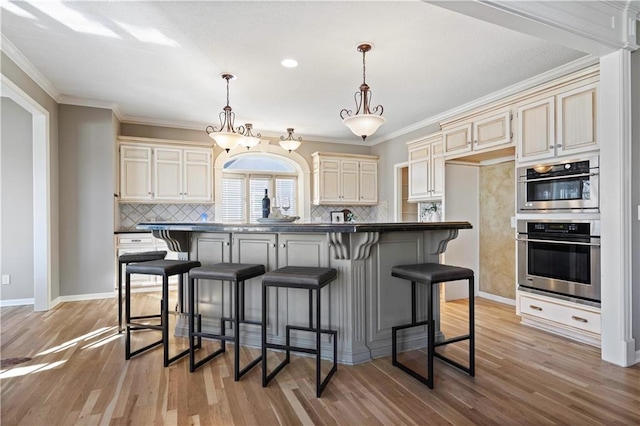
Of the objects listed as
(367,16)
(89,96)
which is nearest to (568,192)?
(367,16)

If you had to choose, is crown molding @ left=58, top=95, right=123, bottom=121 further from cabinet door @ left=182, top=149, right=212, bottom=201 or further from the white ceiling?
cabinet door @ left=182, top=149, right=212, bottom=201

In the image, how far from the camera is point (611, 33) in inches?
101

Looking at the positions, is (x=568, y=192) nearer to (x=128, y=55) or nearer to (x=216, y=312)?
(x=216, y=312)

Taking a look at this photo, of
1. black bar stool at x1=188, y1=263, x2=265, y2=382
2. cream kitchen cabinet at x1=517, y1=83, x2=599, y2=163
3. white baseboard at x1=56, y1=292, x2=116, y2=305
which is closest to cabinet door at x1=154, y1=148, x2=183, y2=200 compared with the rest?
white baseboard at x1=56, y1=292, x2=116, y2=305

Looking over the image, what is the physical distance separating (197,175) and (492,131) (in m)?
4.40

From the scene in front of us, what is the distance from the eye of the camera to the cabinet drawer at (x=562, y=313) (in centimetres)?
302

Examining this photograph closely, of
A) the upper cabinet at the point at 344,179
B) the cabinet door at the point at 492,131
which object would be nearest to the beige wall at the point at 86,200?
the upper cabinet at the point at 344,179

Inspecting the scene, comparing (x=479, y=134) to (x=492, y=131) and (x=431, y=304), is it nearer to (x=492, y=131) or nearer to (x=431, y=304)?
(x=492, y=131)

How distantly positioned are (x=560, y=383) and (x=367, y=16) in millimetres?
3015

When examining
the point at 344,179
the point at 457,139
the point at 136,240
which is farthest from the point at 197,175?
the point at 457,139

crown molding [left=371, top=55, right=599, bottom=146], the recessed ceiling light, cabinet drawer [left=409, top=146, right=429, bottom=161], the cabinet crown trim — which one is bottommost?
cabinet drawer [left=409, top=146, right=429, bottom=161]

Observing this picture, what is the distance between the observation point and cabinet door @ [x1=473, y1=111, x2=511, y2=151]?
3.84 metres

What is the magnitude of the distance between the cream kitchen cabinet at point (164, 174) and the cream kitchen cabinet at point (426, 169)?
337 cm

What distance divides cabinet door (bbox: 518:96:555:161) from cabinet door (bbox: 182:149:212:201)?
4.55 metres
